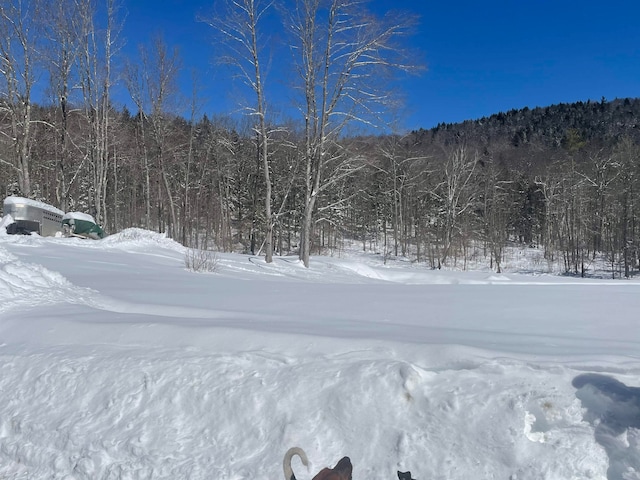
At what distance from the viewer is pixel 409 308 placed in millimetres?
5938

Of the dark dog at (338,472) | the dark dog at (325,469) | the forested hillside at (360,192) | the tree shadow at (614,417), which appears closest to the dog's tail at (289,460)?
the dark dog at (325,469)

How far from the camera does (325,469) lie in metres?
2.91

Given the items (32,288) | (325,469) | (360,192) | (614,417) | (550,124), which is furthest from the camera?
(550,124)

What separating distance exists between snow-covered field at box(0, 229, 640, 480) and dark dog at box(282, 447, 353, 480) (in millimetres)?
52

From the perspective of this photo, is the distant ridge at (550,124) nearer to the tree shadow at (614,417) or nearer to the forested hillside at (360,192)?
the forested hillside at (360,192)

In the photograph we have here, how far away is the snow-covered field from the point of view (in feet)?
9.21

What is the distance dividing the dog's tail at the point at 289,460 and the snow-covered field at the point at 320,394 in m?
0.06

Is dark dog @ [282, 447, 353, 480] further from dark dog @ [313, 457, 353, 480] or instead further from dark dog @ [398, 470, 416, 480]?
dark dog @ [398, 470, 416, 480]

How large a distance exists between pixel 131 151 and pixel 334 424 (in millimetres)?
30469

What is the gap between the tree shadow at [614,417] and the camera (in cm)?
257

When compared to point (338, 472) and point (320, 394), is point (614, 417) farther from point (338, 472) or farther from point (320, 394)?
point (320, 394)

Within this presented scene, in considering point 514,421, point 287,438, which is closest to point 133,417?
point 287,438

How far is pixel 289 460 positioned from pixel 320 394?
0.53 meters

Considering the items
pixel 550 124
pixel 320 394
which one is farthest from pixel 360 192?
pixel 550 124
